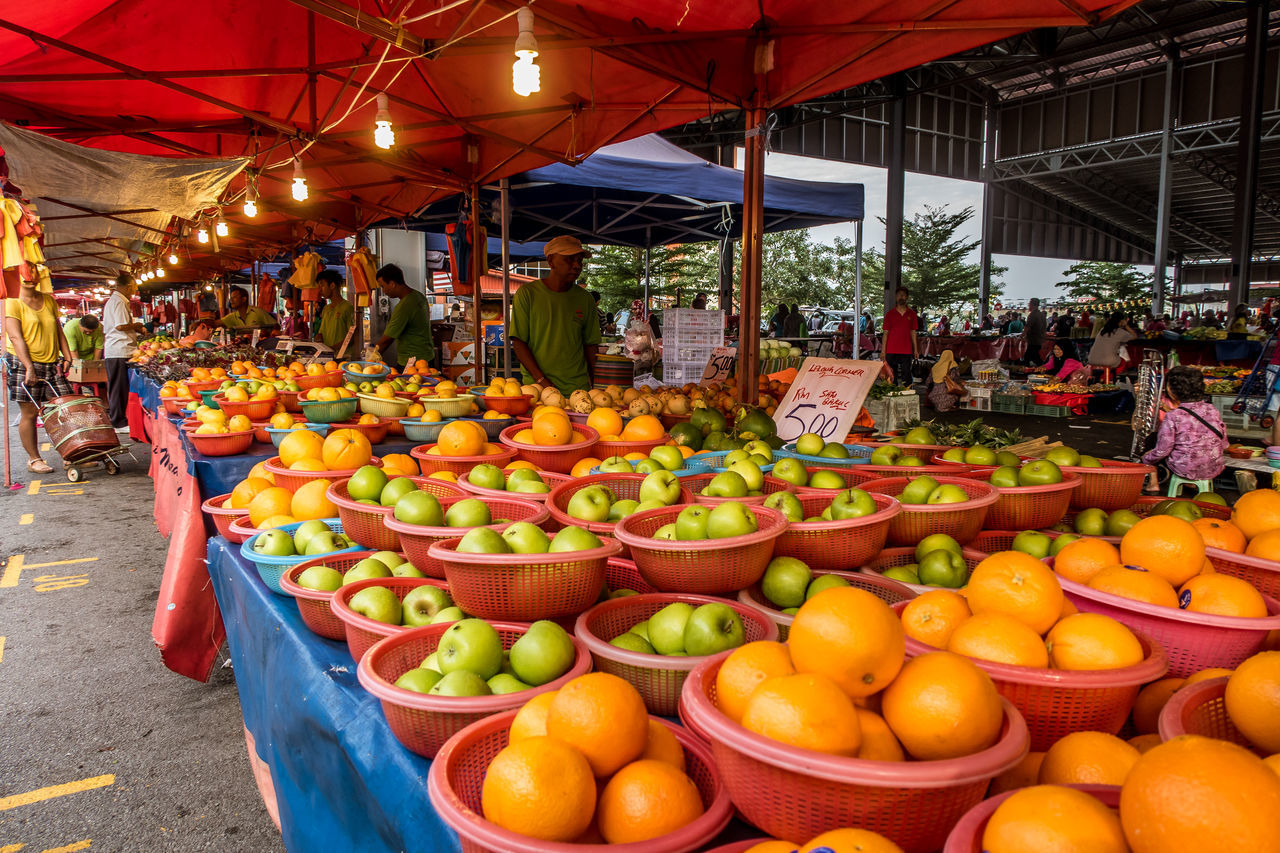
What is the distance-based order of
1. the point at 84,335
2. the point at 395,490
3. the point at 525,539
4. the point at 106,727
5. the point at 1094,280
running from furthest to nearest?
the point at 1094,280 → the point at 84,335 → the point at 106,727 → the point at 395,490 → the point at 525,539

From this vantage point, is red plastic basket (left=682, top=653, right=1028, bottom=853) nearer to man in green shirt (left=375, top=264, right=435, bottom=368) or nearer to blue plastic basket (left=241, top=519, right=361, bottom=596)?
blue plastic basket (left=241, top=519, right=361, bottom=596)

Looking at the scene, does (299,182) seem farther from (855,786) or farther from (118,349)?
(118,349)

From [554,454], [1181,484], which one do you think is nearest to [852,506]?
[554,454]

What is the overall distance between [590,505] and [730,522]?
505 millimetres

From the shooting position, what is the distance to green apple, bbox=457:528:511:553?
152 cm

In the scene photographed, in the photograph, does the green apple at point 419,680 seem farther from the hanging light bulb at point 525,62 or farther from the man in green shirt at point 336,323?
the man in green shirt at point 336,323

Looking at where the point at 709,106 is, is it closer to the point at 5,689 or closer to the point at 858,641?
the point at 858,641

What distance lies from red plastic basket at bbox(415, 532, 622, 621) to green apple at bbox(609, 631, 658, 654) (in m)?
0.19

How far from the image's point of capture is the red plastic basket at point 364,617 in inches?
56.9

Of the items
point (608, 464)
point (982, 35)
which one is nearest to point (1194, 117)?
point (982, 35)

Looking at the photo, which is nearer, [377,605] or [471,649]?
[471,649]

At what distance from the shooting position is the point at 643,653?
1.28m

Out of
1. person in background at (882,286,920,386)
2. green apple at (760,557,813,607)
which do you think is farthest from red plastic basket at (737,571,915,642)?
person in background at (882,286,920,386)

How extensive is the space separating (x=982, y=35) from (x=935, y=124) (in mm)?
32028
